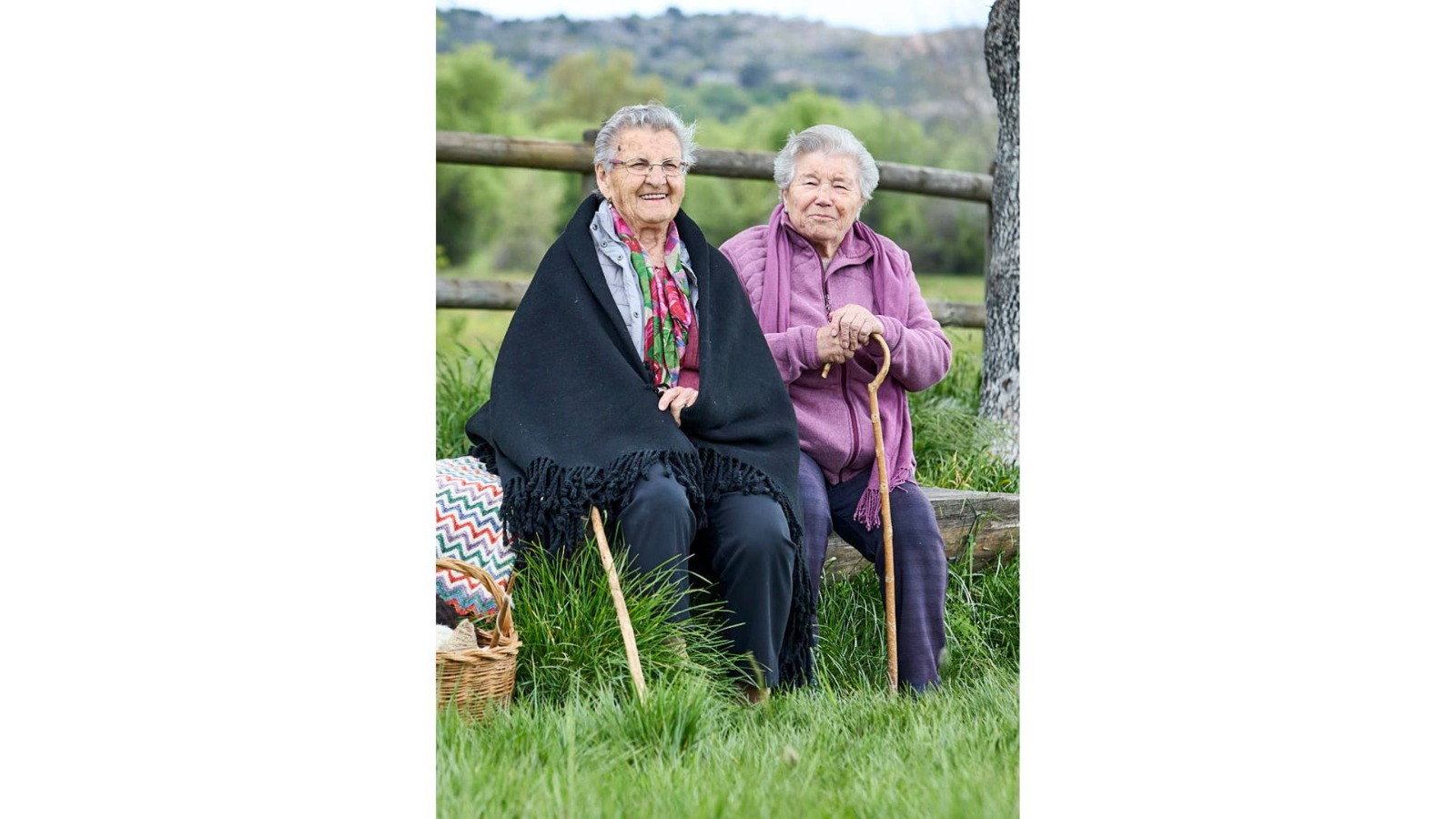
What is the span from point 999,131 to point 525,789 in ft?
11.2

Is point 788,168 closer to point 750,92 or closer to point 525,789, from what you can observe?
point 525,789

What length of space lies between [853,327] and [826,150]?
1.64 feet

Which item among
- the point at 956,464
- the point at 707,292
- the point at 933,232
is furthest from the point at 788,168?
the point at 933,232

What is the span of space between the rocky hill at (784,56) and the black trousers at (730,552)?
10.9 metres

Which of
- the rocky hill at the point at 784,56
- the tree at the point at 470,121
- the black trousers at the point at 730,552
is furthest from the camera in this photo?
the tree at the point at 470,121

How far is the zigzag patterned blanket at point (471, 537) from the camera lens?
10.0 feet

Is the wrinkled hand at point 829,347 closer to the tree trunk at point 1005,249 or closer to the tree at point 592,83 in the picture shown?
the tree trunk at point 1005,249

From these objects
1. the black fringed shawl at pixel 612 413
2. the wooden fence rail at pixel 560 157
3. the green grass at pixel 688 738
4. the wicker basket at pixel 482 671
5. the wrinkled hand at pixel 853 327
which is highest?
the wooden fence rail at pixel 560 157

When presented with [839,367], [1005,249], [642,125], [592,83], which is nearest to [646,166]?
[642,125]

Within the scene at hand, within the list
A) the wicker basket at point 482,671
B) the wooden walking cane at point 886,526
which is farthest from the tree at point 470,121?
the wicker basket at point 482,671

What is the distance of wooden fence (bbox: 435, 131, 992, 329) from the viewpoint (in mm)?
5301

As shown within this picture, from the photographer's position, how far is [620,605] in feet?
9.45
